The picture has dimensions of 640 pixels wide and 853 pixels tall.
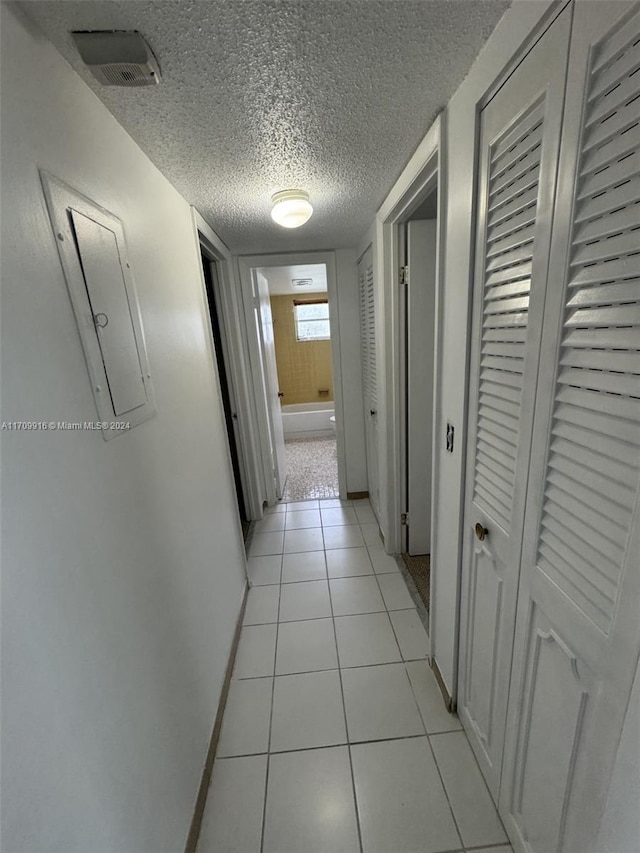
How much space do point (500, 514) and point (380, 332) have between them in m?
1.38

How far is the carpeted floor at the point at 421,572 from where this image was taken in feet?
6.41

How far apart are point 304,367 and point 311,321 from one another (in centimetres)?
74

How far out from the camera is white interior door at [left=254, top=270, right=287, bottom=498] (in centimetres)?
272

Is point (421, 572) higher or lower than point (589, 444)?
lower

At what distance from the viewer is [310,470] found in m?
3.84

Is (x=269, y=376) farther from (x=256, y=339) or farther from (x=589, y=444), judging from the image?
(x=589, y=444)

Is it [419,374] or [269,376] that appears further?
[269,376]

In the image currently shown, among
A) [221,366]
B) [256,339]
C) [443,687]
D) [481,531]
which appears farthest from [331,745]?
[256,339]

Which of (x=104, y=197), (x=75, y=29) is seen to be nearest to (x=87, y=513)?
(x=104, y=197)

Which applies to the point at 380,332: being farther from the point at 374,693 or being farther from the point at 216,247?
the point at 374,693

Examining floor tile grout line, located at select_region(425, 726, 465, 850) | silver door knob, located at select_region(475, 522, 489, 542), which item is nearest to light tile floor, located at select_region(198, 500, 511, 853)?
floor tile grout line, located at select_region(425, 726, 465, 850)

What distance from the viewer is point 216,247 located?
2020 millimetres

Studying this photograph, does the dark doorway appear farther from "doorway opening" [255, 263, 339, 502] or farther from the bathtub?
the bathtub

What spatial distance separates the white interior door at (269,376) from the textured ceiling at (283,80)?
4.38 feet
